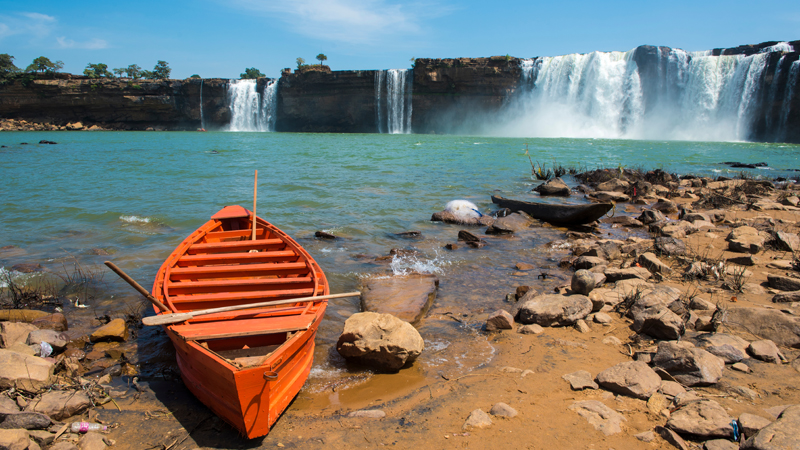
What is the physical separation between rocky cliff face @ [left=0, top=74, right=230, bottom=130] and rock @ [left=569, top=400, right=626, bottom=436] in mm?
67224

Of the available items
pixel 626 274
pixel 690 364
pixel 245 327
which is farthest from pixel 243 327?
pixel 626 274

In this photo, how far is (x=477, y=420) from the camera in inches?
111

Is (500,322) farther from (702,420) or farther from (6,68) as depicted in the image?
(6,68)

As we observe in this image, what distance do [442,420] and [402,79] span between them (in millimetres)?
57620

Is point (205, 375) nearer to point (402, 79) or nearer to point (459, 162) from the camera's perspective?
point (459, 162)

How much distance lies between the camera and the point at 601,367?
337cm

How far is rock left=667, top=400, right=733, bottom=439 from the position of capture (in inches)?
93.6

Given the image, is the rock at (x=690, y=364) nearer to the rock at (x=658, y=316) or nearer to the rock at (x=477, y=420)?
the rock at (x=658, y=316)

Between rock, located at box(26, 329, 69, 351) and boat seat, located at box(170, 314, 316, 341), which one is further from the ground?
boat seat, located at box(170, 314, 316, 341)

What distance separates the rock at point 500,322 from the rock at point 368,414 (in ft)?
5.12

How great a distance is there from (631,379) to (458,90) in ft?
189

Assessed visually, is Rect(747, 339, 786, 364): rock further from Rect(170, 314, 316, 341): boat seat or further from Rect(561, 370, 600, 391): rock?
Rect(170, 314, 316, 341): boat seat

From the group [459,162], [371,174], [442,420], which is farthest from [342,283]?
[459,162]

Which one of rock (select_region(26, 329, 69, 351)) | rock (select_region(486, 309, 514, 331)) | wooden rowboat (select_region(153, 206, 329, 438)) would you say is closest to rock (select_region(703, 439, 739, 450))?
rock (select_region(486, 309, 514, 331))
